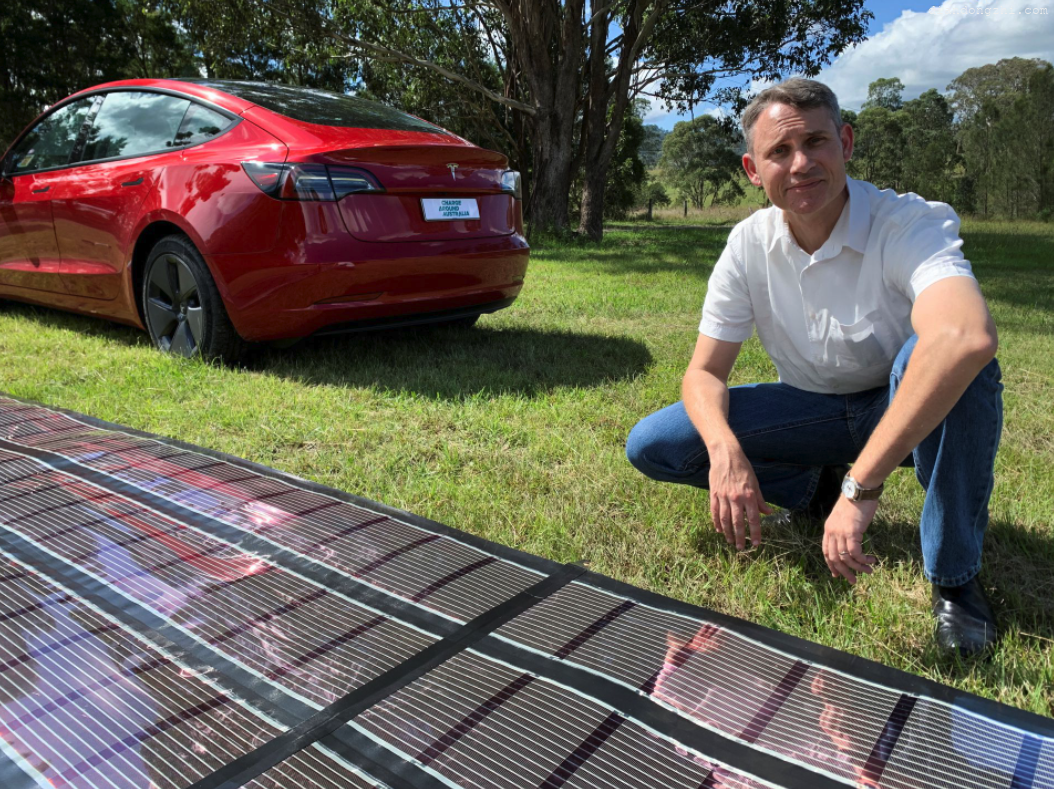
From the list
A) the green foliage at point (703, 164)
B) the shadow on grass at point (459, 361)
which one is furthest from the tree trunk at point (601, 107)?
the green foliage at point (703, 164)

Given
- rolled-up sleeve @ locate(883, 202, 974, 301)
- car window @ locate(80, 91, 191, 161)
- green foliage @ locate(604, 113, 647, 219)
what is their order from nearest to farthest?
rolled-up sleeve @ locate(883, 202, 974, 301), car window @ locate(80, 91, 191, 161), green foliage @ locate(604, 113, 647, 219)

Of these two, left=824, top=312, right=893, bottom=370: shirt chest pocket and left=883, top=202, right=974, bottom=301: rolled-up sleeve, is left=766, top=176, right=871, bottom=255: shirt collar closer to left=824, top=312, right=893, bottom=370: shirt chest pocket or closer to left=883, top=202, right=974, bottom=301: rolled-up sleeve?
left=883, top=202, right=974, bottom=301: rolled-up sleeve

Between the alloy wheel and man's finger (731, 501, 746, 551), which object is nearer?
man's finger (731, 501, 746, 551)

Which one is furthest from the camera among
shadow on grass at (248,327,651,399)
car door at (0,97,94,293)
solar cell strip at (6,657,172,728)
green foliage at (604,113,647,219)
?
green foliage at (604,113,647,219)

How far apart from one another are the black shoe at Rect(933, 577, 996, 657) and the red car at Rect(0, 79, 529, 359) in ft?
8.95

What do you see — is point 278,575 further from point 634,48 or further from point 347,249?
point 634,48

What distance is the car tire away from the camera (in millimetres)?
3842

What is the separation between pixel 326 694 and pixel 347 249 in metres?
2.61

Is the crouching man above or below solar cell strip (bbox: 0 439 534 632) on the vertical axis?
above

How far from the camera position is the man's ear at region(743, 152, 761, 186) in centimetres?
208

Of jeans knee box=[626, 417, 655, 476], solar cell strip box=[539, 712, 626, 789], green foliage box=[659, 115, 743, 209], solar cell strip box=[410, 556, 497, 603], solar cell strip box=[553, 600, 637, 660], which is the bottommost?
solar cell strip box=[539, 712, 626, 789]

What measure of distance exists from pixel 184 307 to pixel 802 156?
324cm

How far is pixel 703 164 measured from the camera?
6069 cm

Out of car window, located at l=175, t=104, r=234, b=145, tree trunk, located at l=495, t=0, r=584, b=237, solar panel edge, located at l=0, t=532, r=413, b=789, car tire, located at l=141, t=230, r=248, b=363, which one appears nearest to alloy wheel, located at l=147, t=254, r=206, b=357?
car tire, located at l=141, t=230, r=248, b=363
